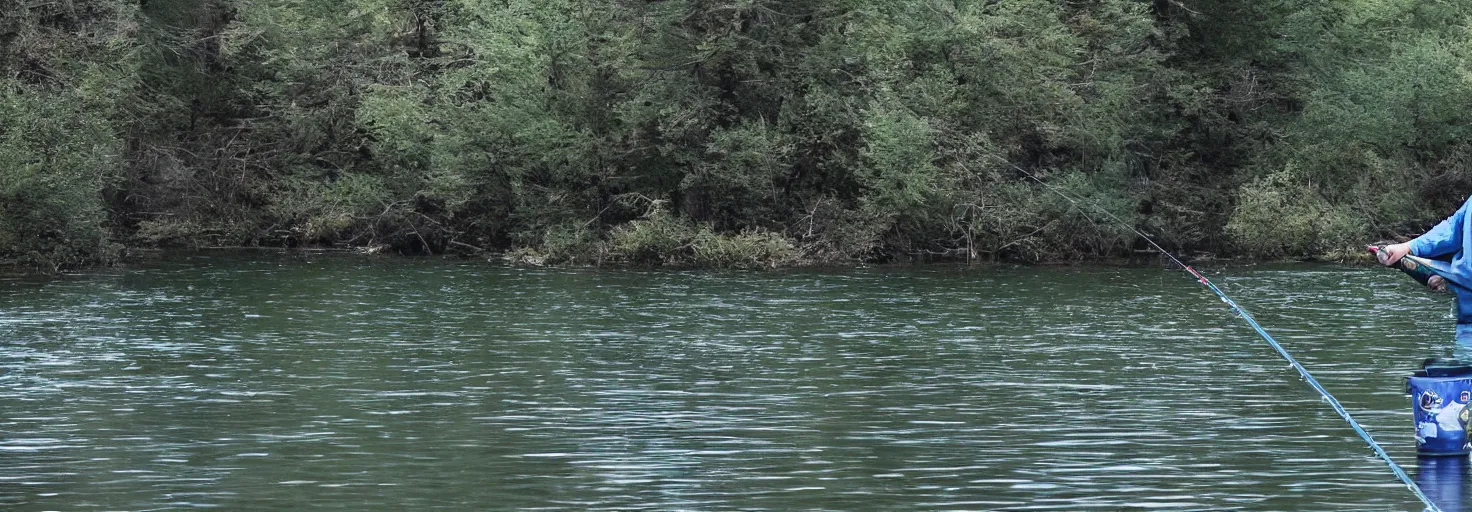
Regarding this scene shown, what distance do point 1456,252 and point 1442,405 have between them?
3.77 ft

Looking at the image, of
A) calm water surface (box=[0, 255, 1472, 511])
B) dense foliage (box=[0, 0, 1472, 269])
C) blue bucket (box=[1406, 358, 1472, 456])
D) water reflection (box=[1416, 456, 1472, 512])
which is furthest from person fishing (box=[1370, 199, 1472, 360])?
dense foliage (box=[0, 0, 1472, 269])

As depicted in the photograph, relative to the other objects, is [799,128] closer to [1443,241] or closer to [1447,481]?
[1443,241]

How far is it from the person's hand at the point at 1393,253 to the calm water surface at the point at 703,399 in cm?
154

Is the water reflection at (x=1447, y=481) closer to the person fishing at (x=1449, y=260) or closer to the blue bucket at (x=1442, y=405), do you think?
the blue bucket at (x=1442, y=405)

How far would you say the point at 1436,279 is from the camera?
13492 mm

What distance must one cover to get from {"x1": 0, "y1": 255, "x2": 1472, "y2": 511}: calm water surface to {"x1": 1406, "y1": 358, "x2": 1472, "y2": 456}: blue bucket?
0.37 m

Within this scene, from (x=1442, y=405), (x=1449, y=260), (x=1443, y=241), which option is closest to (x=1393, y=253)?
(x=1443, y=241)

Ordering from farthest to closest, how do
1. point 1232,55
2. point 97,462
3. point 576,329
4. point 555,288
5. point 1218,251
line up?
1. point 1232,55
2. point 1218,251
3. point 555,288
4. point 576,329
5. point 97,462

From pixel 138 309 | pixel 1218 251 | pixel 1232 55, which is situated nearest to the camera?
pixel 138 309

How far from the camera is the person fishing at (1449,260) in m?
13.2

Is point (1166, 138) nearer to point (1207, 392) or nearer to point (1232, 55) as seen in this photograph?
point (1232, 55)

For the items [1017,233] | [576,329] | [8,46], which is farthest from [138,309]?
[1017,233]

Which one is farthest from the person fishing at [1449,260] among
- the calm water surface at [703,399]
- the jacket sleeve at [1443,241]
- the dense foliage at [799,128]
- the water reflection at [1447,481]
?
the dense foliage at [799,128]

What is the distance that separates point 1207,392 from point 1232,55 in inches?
1292
